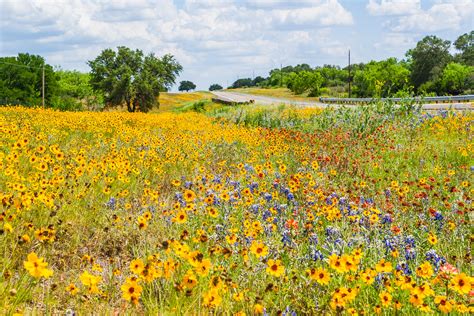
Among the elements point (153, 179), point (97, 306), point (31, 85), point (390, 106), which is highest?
point (31, 85)

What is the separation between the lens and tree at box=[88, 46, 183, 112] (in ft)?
135

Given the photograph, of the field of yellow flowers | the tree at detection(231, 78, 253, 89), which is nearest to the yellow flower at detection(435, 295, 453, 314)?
the field of yellow flowers

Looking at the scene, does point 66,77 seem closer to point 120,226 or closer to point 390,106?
point 390,106

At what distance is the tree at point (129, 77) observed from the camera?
41.2 meters

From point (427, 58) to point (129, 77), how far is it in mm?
38118

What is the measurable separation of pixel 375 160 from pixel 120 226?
17.0 ft

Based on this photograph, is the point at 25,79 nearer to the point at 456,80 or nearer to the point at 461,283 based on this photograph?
the point at 456,80

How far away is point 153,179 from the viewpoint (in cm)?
692

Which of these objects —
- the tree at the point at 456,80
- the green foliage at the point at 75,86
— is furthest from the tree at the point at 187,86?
the tree at the point at 456,80

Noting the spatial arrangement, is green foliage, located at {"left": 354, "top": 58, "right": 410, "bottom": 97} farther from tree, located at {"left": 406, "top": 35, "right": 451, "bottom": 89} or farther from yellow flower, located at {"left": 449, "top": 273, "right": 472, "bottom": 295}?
yellow flower, located at {"left": 449, "top": 273, "right": 472, "bottom": 295}

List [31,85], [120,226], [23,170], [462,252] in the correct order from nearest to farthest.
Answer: [462,252] → [120,226] → [23,170] → [31,85]

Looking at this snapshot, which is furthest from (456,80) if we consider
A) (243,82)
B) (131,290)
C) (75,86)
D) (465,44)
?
(243,82)

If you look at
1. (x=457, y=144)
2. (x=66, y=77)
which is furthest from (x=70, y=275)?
(x=66, y=77)

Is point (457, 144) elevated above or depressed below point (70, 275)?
above
